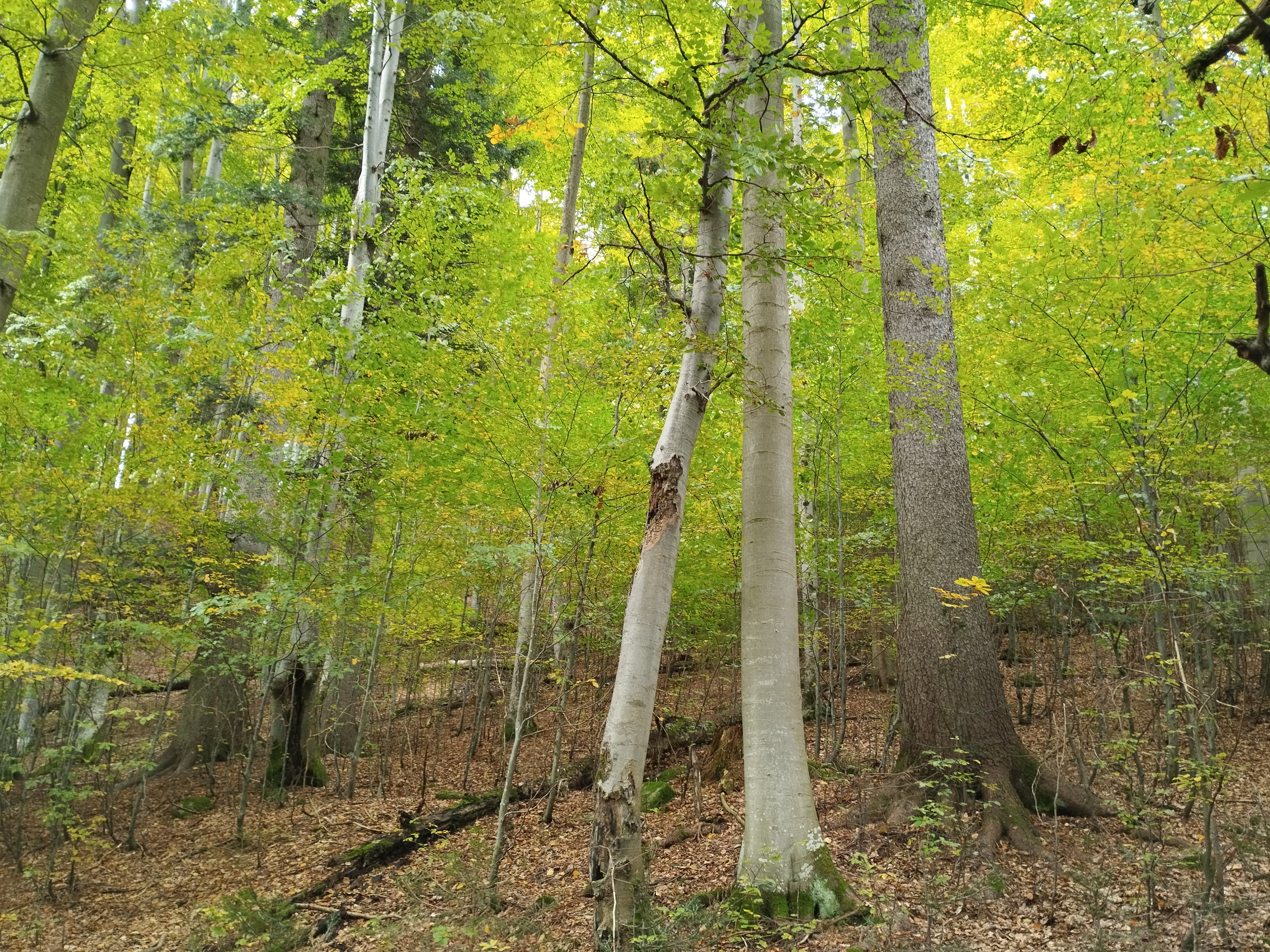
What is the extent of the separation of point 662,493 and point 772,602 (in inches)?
36.8

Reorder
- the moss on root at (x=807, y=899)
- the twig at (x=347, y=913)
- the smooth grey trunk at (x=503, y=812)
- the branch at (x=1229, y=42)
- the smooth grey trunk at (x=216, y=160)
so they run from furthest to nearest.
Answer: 1. the smooth grey trunk at (x=216, y=160)
2. the twig at (x=347, y=913)
3. the smooth grey trunk at (x=503, y=812)
4. the moss on root at (x=807, y=899)
5. the branch at (x=1229, y=42)

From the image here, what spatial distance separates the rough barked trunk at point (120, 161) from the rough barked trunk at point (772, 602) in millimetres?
9384

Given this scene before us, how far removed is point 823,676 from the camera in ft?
32.3

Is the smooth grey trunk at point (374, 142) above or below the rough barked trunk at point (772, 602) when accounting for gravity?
above

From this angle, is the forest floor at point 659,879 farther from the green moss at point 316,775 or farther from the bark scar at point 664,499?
the bark scar at point 664,499

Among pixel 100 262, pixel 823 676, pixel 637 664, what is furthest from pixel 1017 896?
pixel 100 262

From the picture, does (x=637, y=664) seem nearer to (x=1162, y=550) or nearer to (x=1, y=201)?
(x=1162, y=550)

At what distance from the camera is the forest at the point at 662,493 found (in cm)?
399

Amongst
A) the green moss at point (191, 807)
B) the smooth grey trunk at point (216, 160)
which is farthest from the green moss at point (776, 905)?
the smooth grey trunk at point (216, 160)

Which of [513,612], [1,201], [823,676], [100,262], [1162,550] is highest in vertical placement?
[100,262]

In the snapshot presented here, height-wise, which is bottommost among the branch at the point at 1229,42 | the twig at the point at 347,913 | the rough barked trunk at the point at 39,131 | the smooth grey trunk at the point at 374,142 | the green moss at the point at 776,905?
the twig at the point at 347,913

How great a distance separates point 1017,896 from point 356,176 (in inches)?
482

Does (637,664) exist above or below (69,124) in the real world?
below

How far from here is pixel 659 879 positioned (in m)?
4.79
